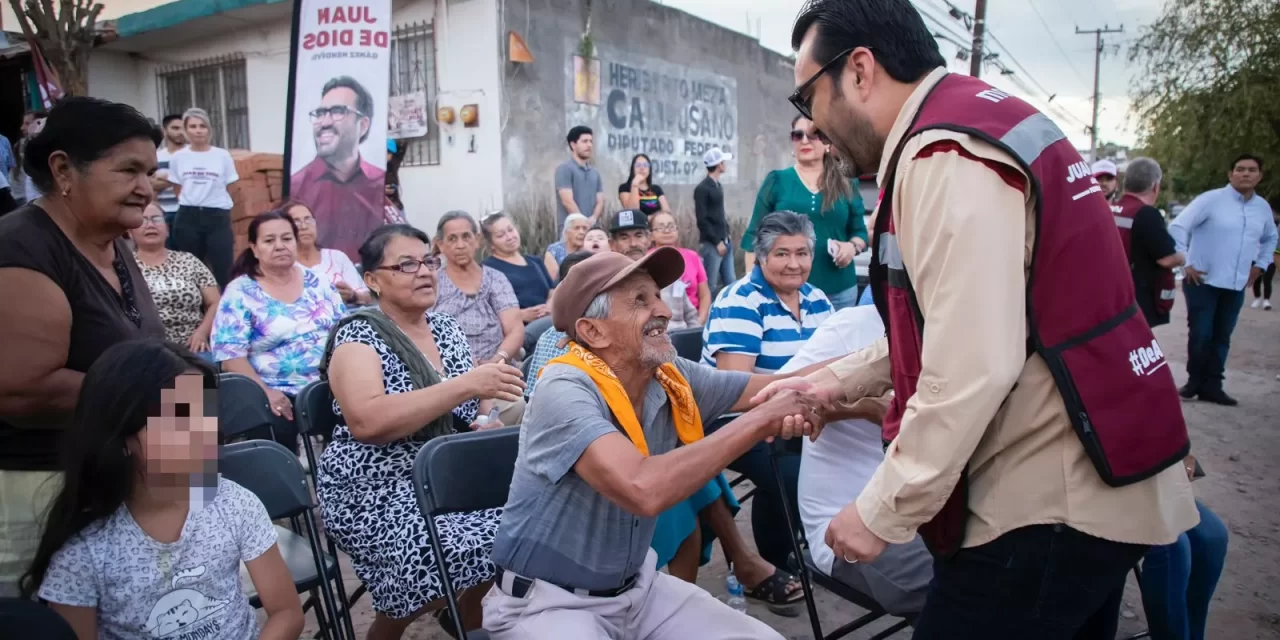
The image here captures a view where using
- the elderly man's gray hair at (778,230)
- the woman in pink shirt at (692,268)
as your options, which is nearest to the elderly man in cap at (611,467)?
the elderly man's gray hair at (778,230)

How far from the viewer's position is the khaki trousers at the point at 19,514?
2.13 meters

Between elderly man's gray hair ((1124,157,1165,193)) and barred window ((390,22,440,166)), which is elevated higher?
barred window ((390,22,440,166))

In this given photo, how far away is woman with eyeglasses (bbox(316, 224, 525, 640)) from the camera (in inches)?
105

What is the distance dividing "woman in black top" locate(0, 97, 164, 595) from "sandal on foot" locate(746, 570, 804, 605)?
8.65ft

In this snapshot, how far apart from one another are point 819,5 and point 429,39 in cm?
979

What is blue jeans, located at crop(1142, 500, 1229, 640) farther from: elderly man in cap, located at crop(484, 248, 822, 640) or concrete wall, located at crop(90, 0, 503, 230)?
concrete wall, located at crop(90, 0, 503, 230)

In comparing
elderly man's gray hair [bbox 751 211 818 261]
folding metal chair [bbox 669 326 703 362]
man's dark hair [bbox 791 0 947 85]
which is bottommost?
folding metal chair [bbox 669 326 703 362]

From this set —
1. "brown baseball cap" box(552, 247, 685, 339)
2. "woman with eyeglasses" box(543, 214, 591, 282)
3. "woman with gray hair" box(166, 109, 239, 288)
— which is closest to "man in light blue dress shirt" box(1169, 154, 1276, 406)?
"woman with eyeglasses" box(543, 214, 591, 282)

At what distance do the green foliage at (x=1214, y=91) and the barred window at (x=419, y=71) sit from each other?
1924cm

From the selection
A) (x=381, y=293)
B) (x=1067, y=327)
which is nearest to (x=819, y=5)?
(x=1067, y=327)

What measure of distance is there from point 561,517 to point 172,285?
3977mm

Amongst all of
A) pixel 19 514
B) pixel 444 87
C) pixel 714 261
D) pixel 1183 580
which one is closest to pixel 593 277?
pixel 19 514

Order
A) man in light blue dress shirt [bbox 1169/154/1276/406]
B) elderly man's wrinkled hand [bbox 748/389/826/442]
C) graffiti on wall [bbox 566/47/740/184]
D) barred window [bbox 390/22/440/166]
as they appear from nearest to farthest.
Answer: elderly man's wrinkled hand [bbox 748/389/826/442] → man in light blue dress shirt [bbox 1169/154/1276/406] → barred window [bbox 390/22/440/166] → graffiti on wall [bbox 566/47/740/184]

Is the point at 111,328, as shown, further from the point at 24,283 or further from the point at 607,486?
the point at 607,486
